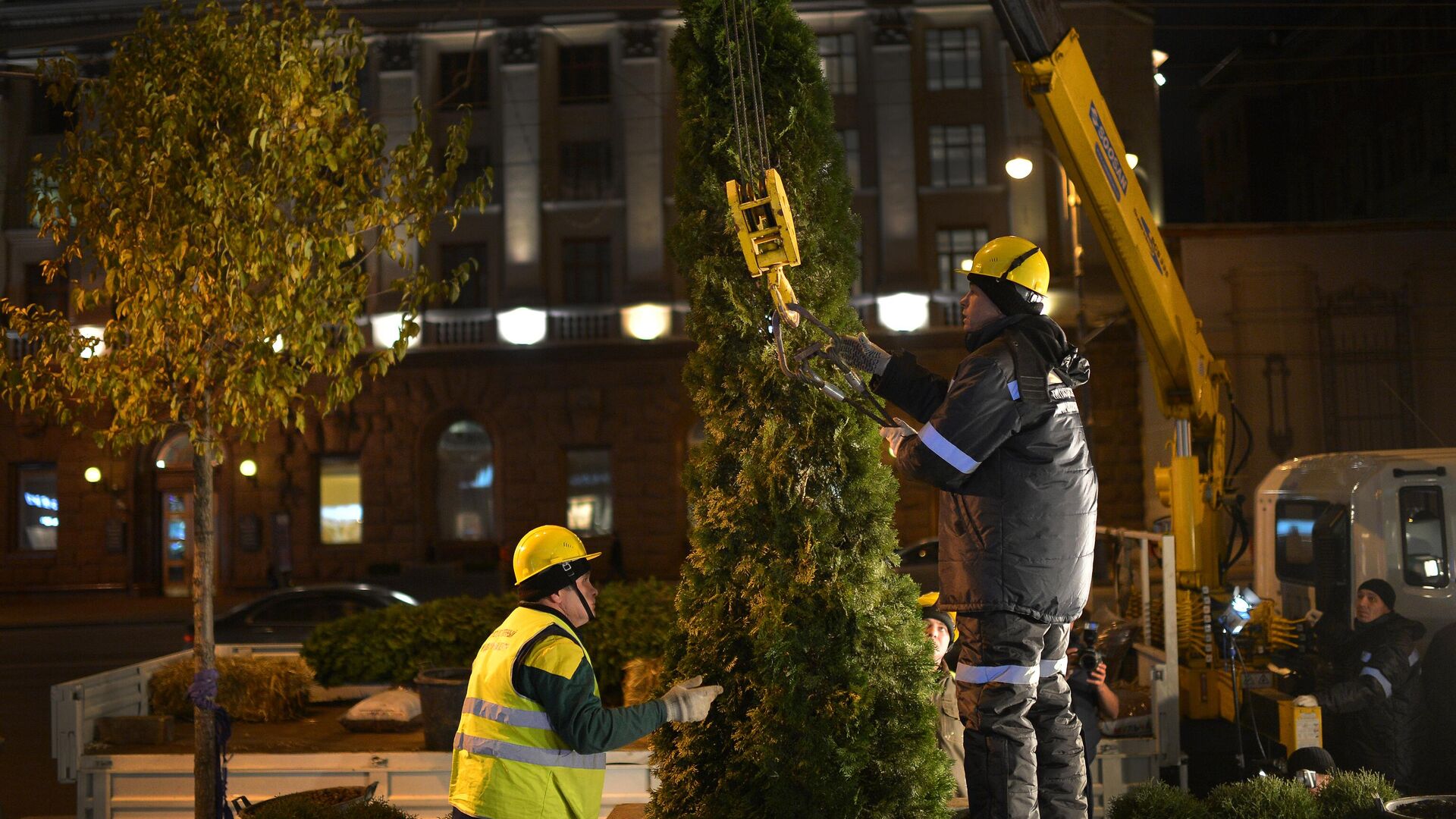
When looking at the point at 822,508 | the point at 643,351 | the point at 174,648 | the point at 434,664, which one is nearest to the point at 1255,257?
the point at 643,351

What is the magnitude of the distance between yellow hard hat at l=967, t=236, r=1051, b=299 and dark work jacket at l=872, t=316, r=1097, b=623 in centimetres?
17

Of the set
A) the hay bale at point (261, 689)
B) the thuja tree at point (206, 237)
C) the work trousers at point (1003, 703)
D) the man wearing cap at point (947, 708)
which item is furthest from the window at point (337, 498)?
the work trousers at point (1003, 703)

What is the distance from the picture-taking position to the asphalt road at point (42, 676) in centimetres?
1112

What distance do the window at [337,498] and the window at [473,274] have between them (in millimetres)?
5269

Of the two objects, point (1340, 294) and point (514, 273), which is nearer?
point (1340, 294)

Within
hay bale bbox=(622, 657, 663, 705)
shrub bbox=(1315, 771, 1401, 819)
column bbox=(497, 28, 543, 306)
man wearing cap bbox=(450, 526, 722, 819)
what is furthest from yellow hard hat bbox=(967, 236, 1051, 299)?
column bbox=(497, 28, 543, 306)

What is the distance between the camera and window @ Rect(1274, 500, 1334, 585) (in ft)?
39.7

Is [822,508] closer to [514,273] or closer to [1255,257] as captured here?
[1255,257]

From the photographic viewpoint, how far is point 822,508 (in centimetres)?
448

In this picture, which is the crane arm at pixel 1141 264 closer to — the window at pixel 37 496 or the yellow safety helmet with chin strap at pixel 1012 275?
the yellow safety helmet with chin strap at pixel 1012 275

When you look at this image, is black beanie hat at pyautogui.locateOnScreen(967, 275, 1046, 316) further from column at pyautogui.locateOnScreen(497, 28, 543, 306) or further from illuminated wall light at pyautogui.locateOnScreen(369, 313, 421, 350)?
column at pyautogui.locateOnScreen(497, 28, 543, 306)

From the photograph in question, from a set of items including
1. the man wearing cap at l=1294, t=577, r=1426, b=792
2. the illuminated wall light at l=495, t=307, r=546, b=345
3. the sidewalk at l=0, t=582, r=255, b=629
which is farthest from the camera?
the illuminated wall light at l=495, t=307, r=546, b=345

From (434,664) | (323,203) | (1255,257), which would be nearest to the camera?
(323,203)

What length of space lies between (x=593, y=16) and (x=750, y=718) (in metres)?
32.7
